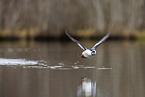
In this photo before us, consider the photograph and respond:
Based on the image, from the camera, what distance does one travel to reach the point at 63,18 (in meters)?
33.2

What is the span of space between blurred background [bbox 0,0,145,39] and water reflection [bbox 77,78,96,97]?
2313 centimetres

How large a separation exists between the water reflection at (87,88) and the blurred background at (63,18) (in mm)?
23126

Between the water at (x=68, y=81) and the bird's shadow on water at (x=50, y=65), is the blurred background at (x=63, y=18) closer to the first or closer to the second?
the bird's shadow on water at (x=50, y=65)

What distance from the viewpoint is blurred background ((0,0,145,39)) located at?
1258 inches

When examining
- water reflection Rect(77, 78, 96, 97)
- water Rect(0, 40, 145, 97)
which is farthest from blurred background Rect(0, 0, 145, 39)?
water reflection Rect(77, 78, 96, 97)

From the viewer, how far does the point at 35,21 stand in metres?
32.4

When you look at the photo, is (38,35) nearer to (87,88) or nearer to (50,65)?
(50,65)

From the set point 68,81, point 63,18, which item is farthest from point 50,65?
point 63,18

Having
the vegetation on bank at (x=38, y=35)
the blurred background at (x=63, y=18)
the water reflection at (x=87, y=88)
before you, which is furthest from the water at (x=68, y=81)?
the blurred background at (x=63, y=18)

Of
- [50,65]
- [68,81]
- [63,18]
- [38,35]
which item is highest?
[63,18]

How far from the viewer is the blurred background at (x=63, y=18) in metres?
32.0

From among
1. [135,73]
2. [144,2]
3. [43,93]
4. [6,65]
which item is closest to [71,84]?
[43,93]

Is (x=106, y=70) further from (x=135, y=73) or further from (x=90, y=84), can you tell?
(x=90, y=84)

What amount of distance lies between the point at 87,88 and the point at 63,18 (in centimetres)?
2527
